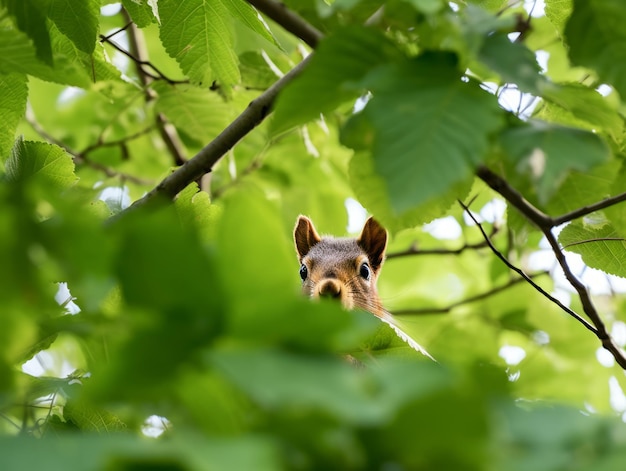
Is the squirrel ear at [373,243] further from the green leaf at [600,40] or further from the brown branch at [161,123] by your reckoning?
the green leaf at [600,40]

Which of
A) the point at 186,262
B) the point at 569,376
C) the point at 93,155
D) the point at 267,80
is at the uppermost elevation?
the point at 93,155

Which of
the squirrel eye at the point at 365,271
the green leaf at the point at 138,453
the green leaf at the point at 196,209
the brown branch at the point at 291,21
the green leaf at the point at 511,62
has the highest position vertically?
the squirrel eye at the point at 365,271

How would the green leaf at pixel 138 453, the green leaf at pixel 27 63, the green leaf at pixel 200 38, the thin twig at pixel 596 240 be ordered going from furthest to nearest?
1. the green leaf at pixel 200 38
2. the thin twig at pixel 596 240
3. the green leaf at pixel 27 63
4. the green leaf at pixel 138 453

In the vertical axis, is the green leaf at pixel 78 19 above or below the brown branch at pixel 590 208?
above

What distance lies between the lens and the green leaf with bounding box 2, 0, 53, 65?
118cm

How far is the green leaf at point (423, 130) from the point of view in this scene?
0.82m

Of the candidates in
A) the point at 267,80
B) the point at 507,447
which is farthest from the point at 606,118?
the point at 267,80

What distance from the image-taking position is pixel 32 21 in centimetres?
119

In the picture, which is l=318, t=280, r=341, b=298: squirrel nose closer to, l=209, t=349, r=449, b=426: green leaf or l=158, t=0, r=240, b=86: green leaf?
l=158, t=0, r=240, b=86: green leaf

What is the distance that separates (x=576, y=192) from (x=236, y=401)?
705 millimetres

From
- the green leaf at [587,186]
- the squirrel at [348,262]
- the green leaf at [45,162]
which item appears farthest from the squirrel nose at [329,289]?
the green leaf at [587,186]

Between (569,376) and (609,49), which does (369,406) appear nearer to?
(609,49)

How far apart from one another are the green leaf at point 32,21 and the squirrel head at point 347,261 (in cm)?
130

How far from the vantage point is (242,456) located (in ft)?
1.71
